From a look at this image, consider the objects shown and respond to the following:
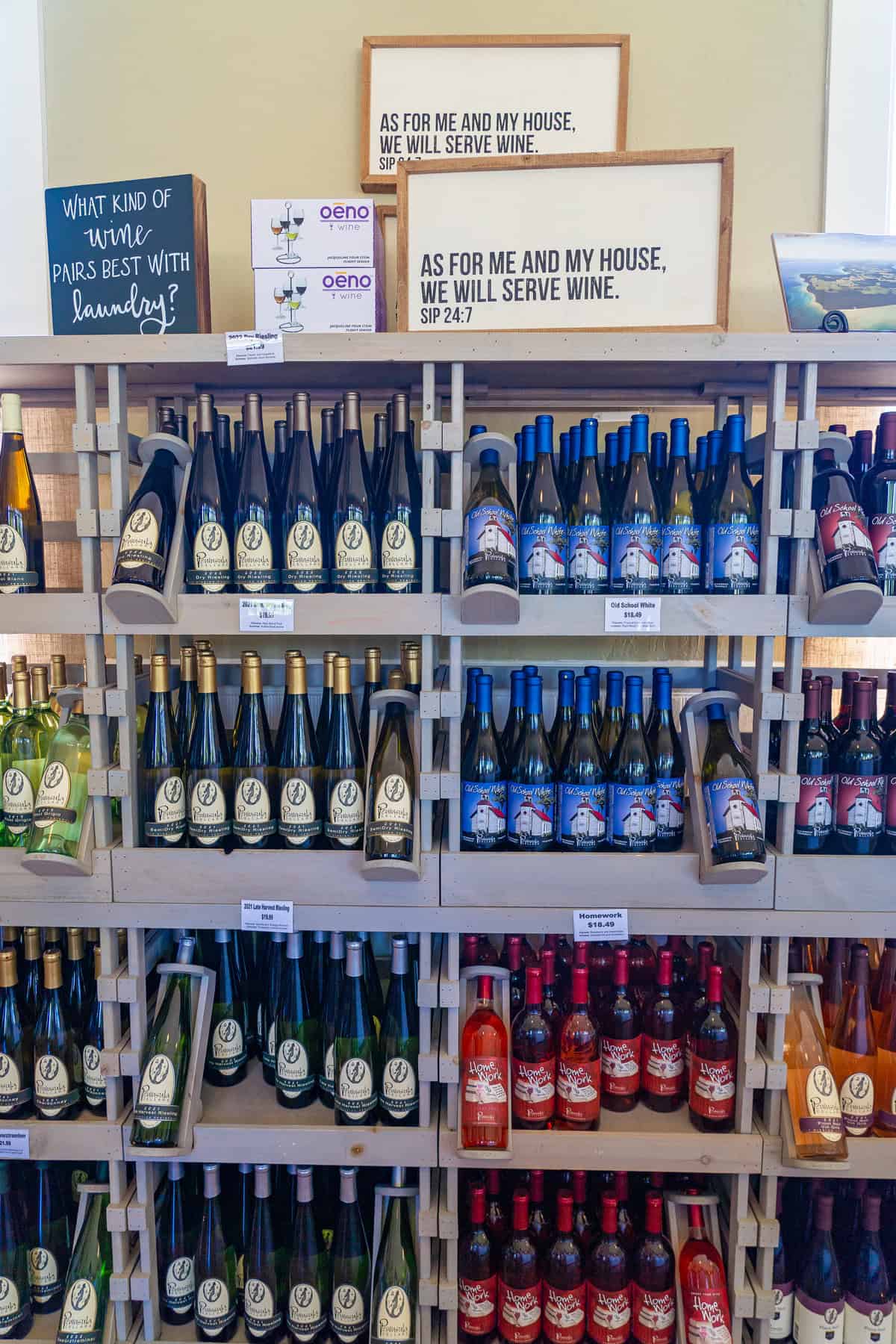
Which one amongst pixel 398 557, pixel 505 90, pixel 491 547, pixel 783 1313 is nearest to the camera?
pixel 491 547

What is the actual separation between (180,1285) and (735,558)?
5.56 ft

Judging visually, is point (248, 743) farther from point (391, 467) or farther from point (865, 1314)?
point (865, 1314)

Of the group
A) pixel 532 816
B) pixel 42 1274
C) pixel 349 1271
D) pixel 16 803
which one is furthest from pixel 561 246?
pixel 42 1274

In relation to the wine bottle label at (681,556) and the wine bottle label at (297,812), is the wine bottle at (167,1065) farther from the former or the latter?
the wine bottle label at (681,556)

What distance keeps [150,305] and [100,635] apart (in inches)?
23.9

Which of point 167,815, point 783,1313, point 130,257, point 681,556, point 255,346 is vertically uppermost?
point 130,257

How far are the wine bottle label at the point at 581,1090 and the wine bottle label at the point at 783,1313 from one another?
19.6 inches

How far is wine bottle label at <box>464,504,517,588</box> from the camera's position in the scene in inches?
53.1

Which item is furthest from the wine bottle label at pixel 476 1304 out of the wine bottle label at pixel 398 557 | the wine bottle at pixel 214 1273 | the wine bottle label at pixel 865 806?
the wine bottle label at pixel 398 557

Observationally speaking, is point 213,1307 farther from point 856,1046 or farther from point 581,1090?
point 856,1046

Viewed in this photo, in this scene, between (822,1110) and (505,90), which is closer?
(822,1110)

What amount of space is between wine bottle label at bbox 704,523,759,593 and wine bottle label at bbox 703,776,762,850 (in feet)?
1.09

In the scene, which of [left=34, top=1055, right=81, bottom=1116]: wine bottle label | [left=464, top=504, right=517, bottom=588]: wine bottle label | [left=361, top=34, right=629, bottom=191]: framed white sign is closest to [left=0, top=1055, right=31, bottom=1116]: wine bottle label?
[left=34, top=1055, right=81, bottom=1116]: wine bottle label

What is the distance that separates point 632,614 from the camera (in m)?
1.41
